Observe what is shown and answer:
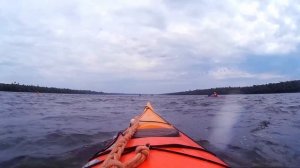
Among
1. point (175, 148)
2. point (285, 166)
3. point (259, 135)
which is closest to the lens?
point (175, 148)

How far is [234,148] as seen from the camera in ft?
23.5

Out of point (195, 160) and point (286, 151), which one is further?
point (286, 151)

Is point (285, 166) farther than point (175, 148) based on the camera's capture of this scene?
Yes

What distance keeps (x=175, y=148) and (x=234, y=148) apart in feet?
13.6

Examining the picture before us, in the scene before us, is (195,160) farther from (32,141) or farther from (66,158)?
(32,141)

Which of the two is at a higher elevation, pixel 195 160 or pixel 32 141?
pixel 195 160

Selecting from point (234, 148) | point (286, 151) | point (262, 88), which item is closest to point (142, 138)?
point (234, 148)


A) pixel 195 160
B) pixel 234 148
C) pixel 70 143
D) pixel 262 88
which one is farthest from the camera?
pixel 262 88

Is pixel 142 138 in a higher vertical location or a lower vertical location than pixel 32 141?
higher

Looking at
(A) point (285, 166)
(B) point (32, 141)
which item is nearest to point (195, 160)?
(A) point (285, 166)

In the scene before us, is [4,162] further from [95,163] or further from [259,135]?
[259,135]

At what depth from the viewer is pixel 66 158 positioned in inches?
244

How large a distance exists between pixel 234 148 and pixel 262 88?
7907 centimetres

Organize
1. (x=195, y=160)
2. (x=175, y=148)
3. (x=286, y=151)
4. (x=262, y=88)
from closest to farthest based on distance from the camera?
(x=195, y=160) → (x=175, y=148) → (x=286, y=151) → (x=262, y=88)
